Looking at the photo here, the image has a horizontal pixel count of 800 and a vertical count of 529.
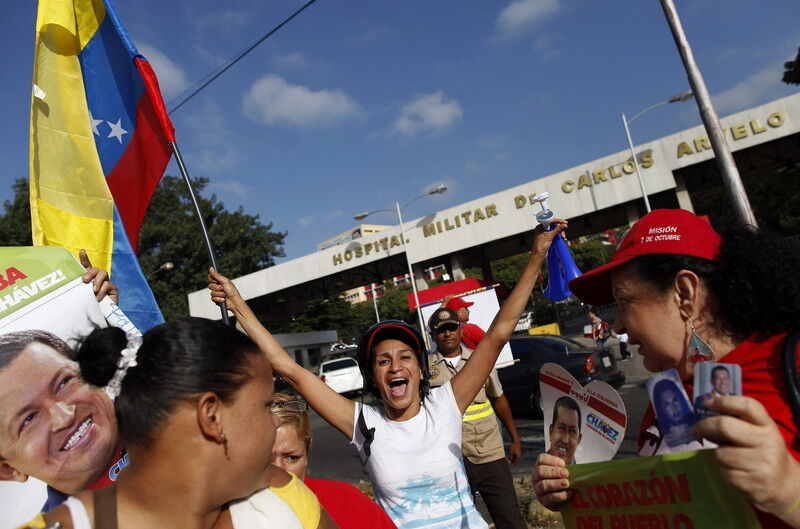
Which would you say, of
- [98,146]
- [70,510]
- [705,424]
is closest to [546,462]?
[705,424]

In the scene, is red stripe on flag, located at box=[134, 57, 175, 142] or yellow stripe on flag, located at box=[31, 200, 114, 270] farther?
red stripe on flag, located at box=[134, 57, 175, 142]

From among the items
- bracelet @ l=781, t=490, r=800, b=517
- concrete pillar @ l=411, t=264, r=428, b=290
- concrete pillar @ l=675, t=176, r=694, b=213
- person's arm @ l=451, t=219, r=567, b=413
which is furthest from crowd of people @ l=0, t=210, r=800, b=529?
concrete pillar @ l=411, t=264, r=428, b=290

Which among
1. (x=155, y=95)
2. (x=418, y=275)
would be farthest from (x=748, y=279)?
(x=418, y=275)

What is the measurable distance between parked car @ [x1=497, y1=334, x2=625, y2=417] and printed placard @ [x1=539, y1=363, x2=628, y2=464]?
8570 mm

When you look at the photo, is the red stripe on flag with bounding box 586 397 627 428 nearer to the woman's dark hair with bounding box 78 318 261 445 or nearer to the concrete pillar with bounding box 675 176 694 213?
the woman's dark hair with bounding box 78 318 261 445

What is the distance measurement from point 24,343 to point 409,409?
4.92 ft

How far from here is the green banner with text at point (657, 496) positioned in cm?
119

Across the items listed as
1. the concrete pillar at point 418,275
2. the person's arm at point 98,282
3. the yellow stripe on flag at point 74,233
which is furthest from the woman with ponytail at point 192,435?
the concrete pillar at point 418,275

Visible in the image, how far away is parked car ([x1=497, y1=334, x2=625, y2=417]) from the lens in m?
10.0

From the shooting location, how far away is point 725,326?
141cm

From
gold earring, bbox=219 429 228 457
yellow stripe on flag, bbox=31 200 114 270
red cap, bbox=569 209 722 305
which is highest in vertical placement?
→ yellow stripe on flag, bbox=31 200 114 270

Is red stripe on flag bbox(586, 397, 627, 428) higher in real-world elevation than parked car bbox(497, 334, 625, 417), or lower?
higher

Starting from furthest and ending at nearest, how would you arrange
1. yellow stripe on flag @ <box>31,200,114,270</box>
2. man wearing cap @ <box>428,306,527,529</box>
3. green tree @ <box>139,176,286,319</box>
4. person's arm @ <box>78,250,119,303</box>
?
green tree @ <box>139,176,286,319</box>
man wearing cap @ <box>428,306,527,529</box>
yellow stripe on flag @ <box>31,200,114,270</box>
person's arm @ <box>78,250,119,303</box>

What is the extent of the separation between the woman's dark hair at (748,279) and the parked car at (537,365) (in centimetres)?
876
